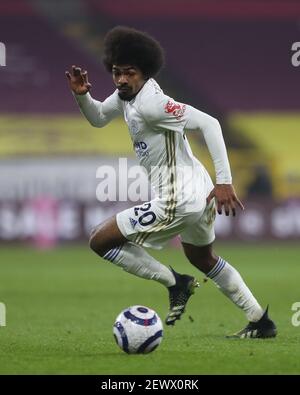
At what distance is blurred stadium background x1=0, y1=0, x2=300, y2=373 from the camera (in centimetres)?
2139

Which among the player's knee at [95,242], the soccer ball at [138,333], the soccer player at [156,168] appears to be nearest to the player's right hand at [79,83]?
the soccer player at [156,168]

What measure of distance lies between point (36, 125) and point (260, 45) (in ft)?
21.9

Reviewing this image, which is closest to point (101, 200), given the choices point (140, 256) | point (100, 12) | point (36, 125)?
point (36, 125)

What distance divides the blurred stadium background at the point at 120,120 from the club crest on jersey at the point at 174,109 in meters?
9.60

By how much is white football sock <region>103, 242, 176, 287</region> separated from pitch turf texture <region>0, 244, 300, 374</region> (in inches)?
20.8

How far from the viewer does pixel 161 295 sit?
41.2 ft

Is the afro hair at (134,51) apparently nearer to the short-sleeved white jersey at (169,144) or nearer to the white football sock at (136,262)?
the short-sleeved white jersey at (169,144)

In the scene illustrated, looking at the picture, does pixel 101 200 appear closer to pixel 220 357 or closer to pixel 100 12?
pixel 100 12

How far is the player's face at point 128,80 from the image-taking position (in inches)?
292

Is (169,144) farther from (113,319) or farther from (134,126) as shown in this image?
(113,319)

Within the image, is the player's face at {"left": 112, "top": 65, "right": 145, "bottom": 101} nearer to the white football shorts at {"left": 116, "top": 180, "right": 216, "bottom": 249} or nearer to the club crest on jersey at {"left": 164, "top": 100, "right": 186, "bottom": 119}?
the club crest on jersey at {"left": 164, "top": 100, "right": 186, "bottom": 119}

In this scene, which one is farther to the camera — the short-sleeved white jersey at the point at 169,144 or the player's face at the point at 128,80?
the player's face at the point at 128,80

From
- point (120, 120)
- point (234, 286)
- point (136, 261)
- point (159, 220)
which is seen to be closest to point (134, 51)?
point (159, 220)

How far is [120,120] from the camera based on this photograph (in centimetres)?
2606
